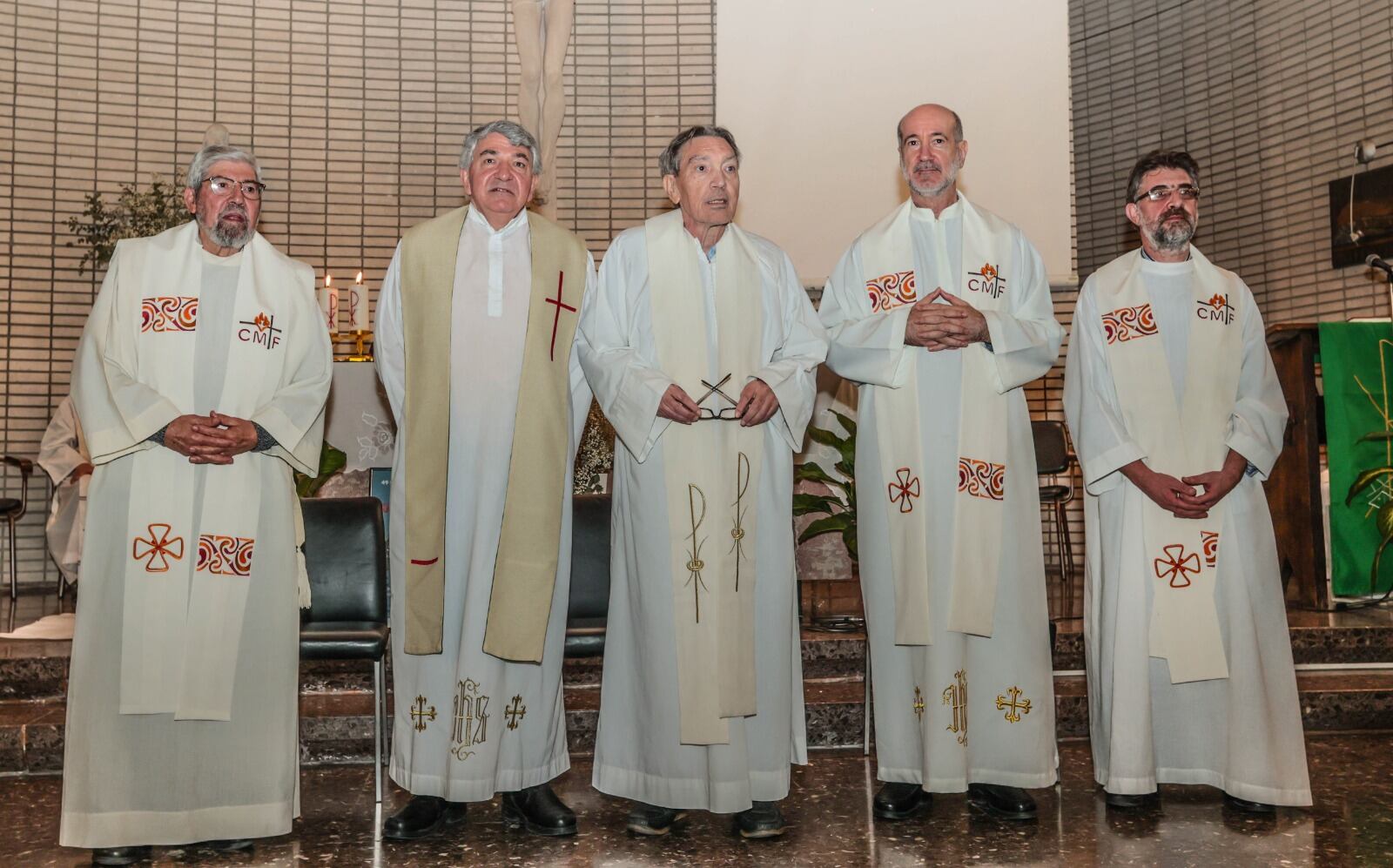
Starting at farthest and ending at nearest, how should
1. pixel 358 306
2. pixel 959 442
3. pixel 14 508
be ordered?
pixel 14 508
pixel 358 306
pixel 959 442

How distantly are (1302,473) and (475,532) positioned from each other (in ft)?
13.6

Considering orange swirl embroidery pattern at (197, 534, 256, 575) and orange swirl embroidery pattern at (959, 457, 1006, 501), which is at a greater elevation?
orange swirl embroidery pattern at (959, 457, 1006, 501)

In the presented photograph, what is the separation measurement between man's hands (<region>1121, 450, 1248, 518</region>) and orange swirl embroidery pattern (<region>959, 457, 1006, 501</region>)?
419mm

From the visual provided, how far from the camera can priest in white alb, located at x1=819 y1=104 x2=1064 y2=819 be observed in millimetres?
3529

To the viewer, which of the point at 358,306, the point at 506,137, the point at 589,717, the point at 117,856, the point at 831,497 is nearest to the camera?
the point at 117,856

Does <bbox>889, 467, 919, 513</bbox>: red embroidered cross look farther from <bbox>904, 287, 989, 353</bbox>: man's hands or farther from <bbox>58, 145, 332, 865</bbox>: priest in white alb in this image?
<bbox>58, 145, 332, 865</bbox>: priest in white alb

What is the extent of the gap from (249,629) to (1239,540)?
9.11 feet

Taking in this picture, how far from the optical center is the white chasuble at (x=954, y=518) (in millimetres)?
3529

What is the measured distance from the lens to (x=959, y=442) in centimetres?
361

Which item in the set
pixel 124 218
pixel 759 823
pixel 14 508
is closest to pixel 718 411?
pixel 759 823

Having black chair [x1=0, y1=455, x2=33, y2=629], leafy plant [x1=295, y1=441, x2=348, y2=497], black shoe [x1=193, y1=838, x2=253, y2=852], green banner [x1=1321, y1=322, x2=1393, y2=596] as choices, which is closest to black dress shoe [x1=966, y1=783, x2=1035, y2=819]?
black shoe [x1=193, y1=838, x2=253, y2=852]

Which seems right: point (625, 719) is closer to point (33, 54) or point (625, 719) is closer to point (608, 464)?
point (608, 464)

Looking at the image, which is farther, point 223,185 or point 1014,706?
point 1014,706

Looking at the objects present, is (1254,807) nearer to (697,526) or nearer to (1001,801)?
(1001,801)
